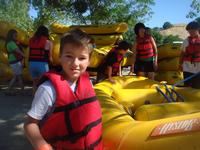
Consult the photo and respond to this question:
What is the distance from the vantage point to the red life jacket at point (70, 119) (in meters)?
1.88

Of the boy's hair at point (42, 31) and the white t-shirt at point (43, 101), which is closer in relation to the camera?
the white t-shirt at point (43, 101)

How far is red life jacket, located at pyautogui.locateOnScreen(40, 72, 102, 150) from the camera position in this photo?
1.88m

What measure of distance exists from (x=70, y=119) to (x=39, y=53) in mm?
4562

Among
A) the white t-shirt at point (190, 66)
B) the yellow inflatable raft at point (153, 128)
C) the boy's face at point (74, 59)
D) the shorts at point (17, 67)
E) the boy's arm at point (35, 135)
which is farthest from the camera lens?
the shorts at point (17, 67)

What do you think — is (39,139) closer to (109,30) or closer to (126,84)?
(126,84)

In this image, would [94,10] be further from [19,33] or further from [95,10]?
[19,33]

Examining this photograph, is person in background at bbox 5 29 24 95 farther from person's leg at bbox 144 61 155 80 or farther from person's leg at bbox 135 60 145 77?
person's leg at bbox 144 61 155 80

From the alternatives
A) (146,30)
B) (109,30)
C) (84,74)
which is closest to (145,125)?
(84,74)

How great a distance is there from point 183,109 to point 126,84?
81.0 inches

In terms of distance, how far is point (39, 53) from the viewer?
20.8 feet

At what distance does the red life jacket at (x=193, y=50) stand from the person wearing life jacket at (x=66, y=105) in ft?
10.5

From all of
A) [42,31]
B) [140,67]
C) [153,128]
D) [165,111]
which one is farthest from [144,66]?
[153,128]

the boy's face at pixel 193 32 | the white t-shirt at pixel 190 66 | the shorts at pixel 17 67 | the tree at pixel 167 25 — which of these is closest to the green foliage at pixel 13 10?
the tree at pixel 167 25

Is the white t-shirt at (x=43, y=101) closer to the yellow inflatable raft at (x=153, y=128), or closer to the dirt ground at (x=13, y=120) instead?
the yellow inflatable raft at (x=153, y=128)
